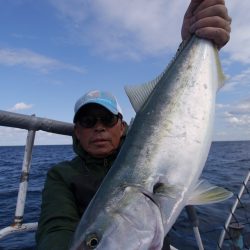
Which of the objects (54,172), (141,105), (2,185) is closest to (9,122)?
(54,172)

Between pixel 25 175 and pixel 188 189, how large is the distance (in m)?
2.15

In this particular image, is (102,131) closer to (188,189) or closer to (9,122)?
(9,122)

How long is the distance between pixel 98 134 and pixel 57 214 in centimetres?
87

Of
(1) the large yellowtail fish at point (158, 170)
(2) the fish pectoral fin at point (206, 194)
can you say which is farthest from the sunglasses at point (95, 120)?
(2) the fish pectoral fin at point (206, 194)

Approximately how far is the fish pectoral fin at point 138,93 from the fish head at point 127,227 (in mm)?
767

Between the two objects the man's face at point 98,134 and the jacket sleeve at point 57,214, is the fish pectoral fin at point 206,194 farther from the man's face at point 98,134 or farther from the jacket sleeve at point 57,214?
the man's face at point 98,134

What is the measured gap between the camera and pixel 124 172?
7.26ft

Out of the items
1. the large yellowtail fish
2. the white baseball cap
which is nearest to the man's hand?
the large yellowtail fish

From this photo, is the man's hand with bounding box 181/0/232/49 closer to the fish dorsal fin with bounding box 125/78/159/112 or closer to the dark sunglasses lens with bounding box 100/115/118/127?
the fish dorsal fin with bounding box 125/78/159/112

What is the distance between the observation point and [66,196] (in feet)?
10.4

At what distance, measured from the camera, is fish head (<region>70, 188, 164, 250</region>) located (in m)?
1.94

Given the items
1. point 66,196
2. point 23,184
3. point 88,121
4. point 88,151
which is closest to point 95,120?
point 88,121

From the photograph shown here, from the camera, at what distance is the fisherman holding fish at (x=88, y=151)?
2.72 meters

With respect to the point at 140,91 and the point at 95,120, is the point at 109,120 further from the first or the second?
the point at 140,91
